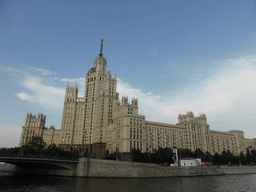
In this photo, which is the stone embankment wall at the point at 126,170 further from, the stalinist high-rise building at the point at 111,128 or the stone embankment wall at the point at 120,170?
the stalinist high-rise building at the point at 111,128

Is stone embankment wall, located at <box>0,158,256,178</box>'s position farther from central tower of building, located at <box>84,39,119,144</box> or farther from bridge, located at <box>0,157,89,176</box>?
central tower of building, located at <box>84,39,119,144</box>

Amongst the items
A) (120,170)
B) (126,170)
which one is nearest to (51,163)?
(120,170)

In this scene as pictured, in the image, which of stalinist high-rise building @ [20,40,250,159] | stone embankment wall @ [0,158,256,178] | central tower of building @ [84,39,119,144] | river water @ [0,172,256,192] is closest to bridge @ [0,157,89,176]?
stone embankment wall @ [0,158,256,178]

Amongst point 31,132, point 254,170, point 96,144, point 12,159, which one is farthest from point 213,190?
point 31,132

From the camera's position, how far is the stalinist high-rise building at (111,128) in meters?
132

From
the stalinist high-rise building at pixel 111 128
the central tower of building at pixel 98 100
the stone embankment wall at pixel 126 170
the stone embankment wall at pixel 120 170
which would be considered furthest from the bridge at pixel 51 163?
the central tower of building at pixel 98 100

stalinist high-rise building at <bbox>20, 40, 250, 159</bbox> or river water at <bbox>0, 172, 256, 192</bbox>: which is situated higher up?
stalinist high-rise building at <bbox>20, 40, 250, 159</bbox>

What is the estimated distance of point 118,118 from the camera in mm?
137000

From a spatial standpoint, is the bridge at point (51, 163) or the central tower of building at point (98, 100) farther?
the central tower of building at point (98, 100)

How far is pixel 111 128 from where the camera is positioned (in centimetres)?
14638

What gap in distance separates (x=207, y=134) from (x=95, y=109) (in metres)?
101

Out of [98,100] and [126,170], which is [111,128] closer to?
[98,100]

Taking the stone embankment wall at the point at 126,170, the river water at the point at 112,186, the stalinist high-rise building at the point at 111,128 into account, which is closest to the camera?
the river water at the point at 112,186

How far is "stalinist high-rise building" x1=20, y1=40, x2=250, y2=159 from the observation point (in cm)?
13173
